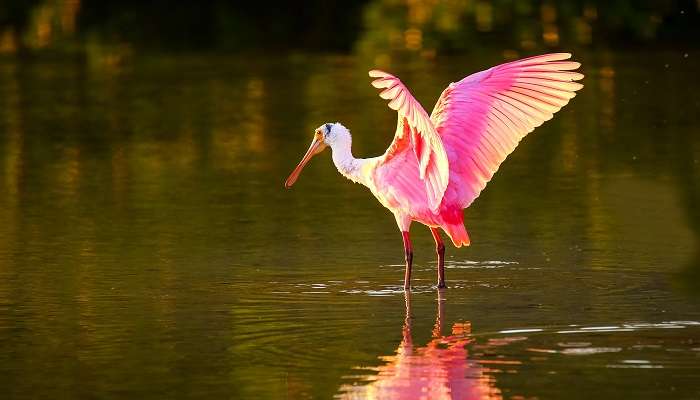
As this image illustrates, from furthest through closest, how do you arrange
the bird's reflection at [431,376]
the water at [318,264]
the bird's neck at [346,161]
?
the bird's neck at [346,161]
the water at [318,264]
the bird's reflection at [431,376]

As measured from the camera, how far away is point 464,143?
11.7 meters

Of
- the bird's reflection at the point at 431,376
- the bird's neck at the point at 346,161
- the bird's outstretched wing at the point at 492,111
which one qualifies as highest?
the bird's outstretched wing at the point at 492,111

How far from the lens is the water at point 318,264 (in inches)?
348

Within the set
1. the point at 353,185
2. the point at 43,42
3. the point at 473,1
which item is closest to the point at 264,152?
the point at 353,185

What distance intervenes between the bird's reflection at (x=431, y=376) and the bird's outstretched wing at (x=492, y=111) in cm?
209

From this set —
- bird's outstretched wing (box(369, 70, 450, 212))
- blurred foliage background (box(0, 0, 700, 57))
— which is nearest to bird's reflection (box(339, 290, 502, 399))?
bird's outstretched wing (box(369, 70, 450, 212))

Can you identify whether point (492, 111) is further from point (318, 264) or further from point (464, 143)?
point (318, 264)

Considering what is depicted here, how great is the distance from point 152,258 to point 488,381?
14.7 feet

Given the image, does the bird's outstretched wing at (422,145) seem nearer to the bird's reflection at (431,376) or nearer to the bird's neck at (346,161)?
the bird's neck at (346,161)

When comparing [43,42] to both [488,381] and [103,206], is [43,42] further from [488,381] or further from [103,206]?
[488,381]

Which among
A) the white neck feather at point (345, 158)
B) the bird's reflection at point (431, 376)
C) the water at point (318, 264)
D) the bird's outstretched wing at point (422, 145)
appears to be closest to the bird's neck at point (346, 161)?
the white neck feather at point (345, 158)

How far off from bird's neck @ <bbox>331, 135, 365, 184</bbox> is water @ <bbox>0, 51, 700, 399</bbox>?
1.91 feet

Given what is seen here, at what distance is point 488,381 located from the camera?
27.9ft

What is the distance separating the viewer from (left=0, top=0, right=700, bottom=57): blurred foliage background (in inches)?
1246
